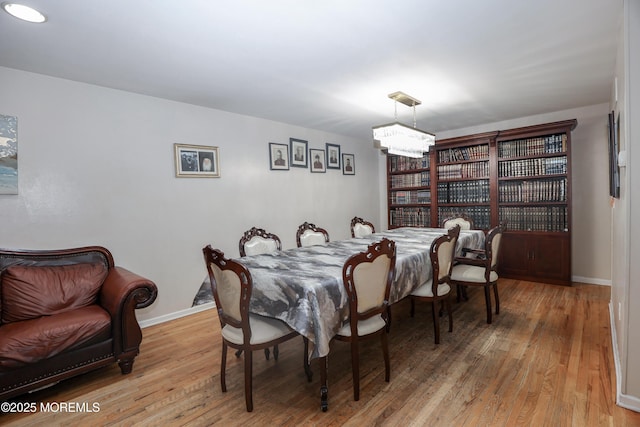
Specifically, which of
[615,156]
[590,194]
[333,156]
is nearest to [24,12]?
[333,156]

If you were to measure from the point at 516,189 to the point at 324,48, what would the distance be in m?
3.70

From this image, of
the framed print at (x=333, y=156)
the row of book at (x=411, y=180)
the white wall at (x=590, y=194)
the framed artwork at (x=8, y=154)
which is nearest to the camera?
the framed artwork at (x=8, y=154)

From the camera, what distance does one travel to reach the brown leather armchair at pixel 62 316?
6.57 feet

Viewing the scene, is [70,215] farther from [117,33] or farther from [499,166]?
[499,166]

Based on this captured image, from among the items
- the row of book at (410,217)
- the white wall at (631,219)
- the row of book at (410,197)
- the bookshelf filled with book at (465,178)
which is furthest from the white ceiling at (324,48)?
the row of book at (410,217)

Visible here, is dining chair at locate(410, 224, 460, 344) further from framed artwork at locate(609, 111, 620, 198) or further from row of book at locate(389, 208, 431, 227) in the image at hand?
row of book at locate(389, 208, 431, 227)

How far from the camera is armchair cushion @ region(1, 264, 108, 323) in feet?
7.61

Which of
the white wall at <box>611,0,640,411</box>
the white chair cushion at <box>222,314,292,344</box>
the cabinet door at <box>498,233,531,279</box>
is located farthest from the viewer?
the cabinet door at <box>498,233,531,279</box>

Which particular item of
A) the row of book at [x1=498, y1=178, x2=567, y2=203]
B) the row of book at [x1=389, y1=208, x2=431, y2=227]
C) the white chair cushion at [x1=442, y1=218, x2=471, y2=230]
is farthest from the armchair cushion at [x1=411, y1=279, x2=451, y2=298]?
the row of book at [x1=389, y1=208, x2=431, y2=227]

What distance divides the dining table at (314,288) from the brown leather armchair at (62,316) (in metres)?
1.00

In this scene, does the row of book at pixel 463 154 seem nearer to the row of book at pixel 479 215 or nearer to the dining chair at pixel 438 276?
the row of book at pixel 479 215

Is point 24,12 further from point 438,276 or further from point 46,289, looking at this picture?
point 438,276

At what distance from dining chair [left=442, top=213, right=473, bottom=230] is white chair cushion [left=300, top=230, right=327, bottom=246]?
6.45 ft

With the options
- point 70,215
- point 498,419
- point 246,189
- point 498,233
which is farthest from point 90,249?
point 498,233
